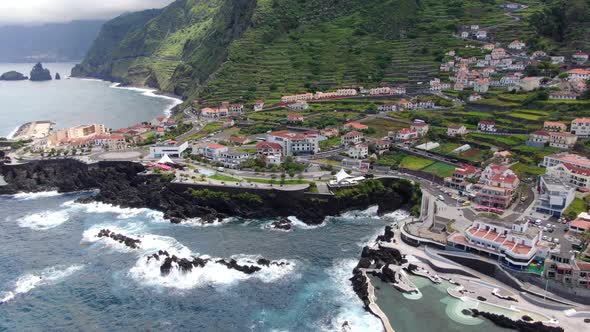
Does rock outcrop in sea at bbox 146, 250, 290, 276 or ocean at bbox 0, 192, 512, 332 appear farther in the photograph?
rock outcrop in sea at bbox 146, 250, 290, 276

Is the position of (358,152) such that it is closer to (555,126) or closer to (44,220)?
(555,126)

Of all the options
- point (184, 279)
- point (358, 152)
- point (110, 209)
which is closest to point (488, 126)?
point (358, 152)

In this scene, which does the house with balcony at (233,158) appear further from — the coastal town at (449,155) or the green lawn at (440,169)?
the green lawn at (440,169)

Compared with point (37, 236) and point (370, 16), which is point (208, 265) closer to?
point (37, 236)

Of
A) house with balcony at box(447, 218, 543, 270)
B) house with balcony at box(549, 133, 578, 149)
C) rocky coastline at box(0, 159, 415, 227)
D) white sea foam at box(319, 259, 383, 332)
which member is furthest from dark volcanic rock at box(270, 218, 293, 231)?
house with balcony at box(549, 133, 578, 149)

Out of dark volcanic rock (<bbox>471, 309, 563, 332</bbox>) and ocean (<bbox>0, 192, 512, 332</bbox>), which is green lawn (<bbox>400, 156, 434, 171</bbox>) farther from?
dark volcanic rock (<bbox>471, 309, 563, 332</bbox>)

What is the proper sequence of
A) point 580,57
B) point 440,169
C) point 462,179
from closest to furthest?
1. point 462,179
2. point 440,169
3. point 580,57
